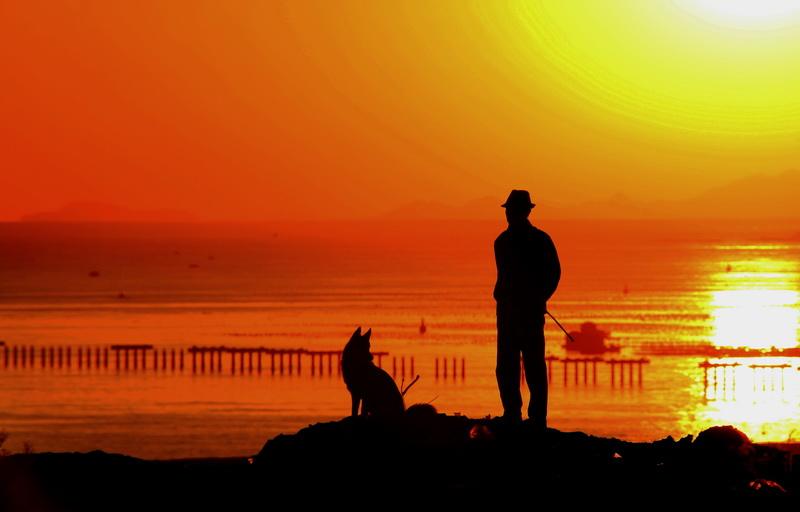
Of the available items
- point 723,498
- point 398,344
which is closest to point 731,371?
point 398,344

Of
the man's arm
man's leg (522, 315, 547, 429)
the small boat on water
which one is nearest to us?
the man's arm

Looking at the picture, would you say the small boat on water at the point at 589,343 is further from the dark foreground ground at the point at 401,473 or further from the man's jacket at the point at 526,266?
the dark foreground ground at the point at 401,473

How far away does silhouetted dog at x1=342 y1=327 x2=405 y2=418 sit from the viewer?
1287 centimetres

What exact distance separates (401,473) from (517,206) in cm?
325

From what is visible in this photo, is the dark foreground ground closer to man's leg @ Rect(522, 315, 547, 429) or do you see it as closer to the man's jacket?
man's leg @ Rect(522, 315, 547, 429)

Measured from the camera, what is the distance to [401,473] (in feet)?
39.6

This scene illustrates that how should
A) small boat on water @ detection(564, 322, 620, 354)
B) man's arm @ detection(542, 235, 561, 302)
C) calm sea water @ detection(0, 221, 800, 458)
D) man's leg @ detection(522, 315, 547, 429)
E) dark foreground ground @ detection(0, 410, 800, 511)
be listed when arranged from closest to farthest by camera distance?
dark foreground ground @ detection(0, 410, 800, 511) → man's arm @ detection(542, 235, 561, 302) → man's leg @ detection(522, 315, 547, 429) → calm sea water @ detection(0, 221, 800, 458) → small boat on water @ detection(564, 322, 620, 354)

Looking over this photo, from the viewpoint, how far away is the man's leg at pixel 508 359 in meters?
13.8

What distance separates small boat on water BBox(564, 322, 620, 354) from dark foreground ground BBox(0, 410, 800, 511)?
72798 mm

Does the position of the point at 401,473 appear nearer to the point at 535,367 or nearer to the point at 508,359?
the point at 508,359

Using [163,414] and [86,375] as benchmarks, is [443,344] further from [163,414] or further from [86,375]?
[163,414]

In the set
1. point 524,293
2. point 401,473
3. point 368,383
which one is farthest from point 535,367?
point 401,473

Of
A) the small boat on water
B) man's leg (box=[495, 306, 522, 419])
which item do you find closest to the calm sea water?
the small boat on water

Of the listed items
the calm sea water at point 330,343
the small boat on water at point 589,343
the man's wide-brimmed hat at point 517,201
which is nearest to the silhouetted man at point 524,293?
the man's wide-brimmed hat at point 517,201
